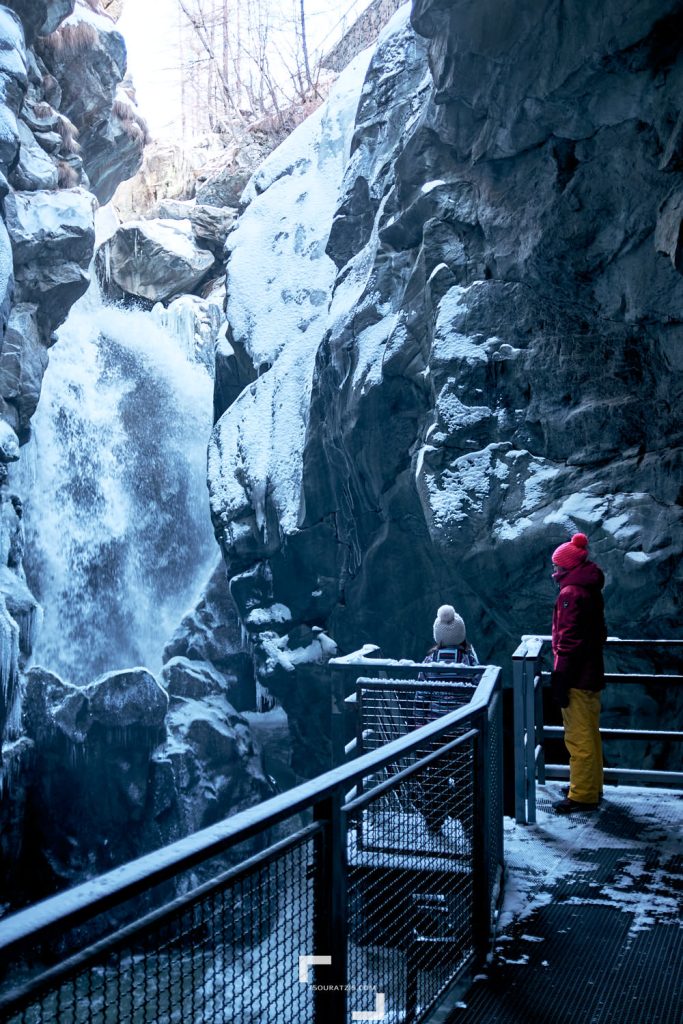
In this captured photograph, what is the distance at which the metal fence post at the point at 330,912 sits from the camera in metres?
2.50

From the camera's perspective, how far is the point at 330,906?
8.31 feet

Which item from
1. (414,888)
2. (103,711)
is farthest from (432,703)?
(103,711)

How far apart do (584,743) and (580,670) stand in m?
0.48

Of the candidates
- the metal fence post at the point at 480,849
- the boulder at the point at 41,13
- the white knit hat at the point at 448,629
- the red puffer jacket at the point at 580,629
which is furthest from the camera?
the boulder at the point at 41,13

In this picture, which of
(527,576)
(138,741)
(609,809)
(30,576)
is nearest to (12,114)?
(30,576)

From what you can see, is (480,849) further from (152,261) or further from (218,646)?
(152,261)

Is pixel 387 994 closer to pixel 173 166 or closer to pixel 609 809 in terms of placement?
pixel 609 809

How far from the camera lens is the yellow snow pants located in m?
6.15

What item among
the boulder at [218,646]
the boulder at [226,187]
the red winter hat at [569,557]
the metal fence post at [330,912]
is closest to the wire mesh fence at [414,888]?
the metal fence post at [330,912]

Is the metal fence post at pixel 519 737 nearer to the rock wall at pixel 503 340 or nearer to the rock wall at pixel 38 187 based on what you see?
the rock wall at pixel 503 340

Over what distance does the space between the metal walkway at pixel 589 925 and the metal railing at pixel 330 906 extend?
0.19m

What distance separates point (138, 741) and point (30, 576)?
5.74 metres

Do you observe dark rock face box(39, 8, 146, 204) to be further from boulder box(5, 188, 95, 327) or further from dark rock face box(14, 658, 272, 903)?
dark rock face box(14, 658, 272, 903)

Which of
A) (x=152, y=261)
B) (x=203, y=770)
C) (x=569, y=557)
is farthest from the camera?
(x=152, y=261)
